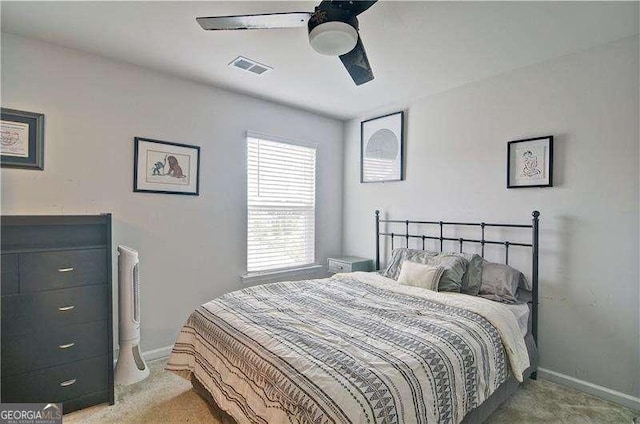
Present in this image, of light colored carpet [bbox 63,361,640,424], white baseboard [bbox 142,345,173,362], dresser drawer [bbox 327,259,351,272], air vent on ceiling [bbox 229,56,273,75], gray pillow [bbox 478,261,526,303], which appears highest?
air vent on ceiling [bbox 229,56,273,75]

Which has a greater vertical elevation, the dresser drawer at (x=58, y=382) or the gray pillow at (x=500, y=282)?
the gray pillow at (x=500, y=282)

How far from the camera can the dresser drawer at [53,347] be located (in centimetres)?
190

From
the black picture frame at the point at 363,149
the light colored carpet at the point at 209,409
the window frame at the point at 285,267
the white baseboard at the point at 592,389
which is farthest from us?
the black picture frame at the point at 363,149

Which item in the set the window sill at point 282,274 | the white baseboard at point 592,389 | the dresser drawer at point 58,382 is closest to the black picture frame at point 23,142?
the dresser drawer at point 58,382

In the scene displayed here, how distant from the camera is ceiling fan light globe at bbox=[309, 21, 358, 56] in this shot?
5.01ft

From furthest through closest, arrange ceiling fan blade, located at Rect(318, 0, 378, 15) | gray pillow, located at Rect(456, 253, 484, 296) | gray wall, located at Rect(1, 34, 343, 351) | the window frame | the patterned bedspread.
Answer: the window frame → gray pillow, located at Rect(456, 253, 484, 296) → gray wall, located at Rect(1, 34, 343, 351) → ceiling fan blade, located at Rect(318, 0, 378, 15) → the patterned bedspread

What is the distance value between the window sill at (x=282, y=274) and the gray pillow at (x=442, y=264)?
1.12m

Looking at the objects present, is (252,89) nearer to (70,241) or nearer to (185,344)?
(70,241)

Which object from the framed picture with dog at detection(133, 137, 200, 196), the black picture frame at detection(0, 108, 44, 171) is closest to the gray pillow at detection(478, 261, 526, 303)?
the framed picture with dog at detection(133, 137, 200, 196)

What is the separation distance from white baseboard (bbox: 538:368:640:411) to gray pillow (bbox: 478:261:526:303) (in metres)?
0.69

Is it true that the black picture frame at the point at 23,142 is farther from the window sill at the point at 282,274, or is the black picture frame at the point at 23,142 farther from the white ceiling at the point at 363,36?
the window sill at the point at 282,274

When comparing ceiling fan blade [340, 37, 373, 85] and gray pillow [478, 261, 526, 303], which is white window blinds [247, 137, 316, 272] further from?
gray pillow [478, 261, 526, 303]

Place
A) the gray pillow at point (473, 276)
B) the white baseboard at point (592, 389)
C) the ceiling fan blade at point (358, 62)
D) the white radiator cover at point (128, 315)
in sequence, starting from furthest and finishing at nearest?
the gray pillow at point (473, 276), the white radiator cover at point (128, 315), the white baseboard at point (592, 389), the ceiling fan blade at point (358, 62)

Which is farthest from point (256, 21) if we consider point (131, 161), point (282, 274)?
point (282, 274)
